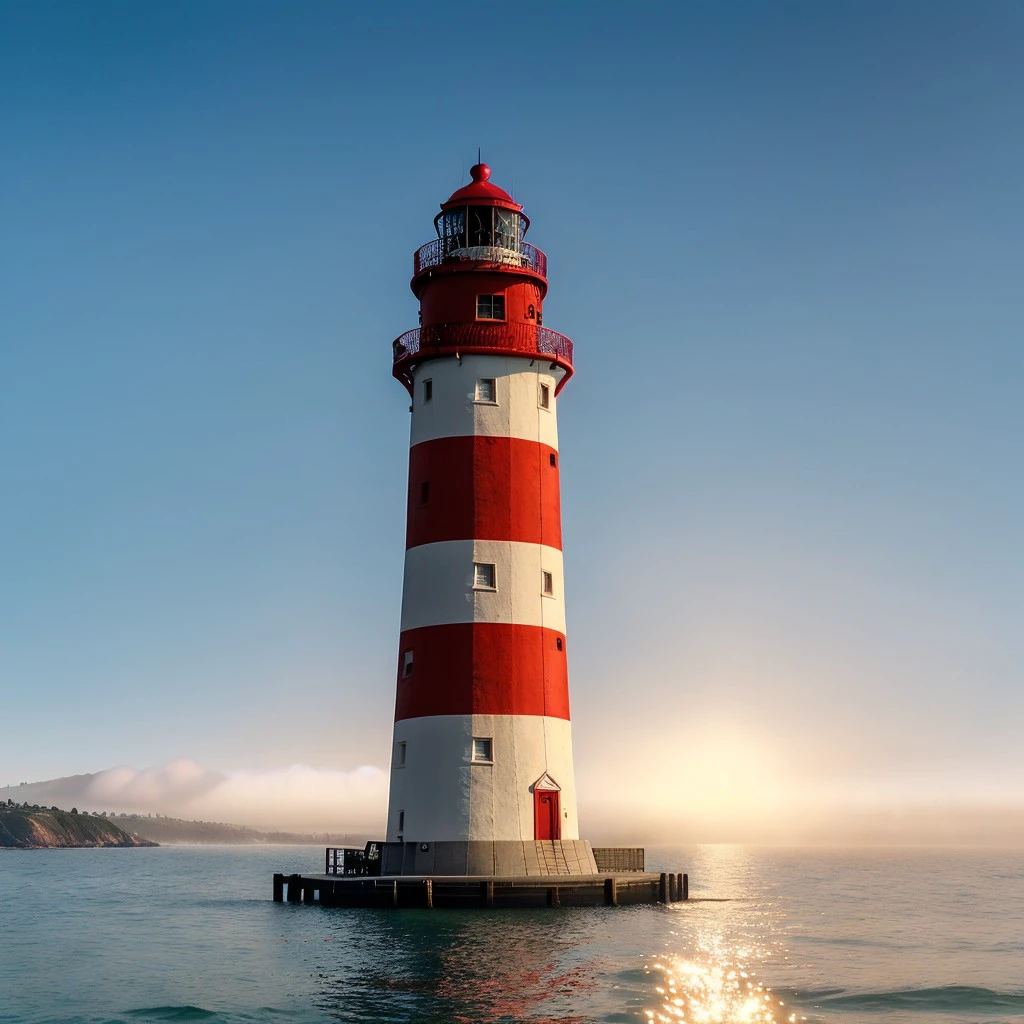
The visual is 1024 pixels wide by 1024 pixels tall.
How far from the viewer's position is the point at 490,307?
44.5 metres

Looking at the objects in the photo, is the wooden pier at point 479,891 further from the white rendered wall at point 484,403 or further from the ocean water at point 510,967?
the white rendered wall at point 484,403

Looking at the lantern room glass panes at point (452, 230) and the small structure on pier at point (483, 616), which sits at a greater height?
the lantern room glass panes at point (452, 230)

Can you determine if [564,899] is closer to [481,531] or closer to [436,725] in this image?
[436,725]

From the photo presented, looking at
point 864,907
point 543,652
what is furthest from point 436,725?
point 864,907

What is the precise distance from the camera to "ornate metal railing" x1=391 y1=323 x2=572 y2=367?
4372 cm

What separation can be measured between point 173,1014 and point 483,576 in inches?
718

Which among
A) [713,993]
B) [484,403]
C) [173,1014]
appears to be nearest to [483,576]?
[484,403]

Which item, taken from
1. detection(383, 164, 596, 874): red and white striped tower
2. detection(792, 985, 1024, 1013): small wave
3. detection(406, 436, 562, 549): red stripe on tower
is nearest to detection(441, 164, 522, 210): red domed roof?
detection(383, 164, 596, 874): red and white striped tower

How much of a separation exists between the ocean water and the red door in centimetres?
299

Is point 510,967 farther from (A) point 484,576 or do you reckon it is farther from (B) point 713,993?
(A) point 484,576

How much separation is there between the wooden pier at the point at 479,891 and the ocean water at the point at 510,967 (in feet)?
1.28

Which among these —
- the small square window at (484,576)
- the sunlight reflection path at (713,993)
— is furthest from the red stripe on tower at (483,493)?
the sunlight reflection path at (713,993)

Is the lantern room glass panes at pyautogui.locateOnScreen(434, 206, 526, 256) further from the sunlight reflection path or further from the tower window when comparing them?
the sunlight reflection path

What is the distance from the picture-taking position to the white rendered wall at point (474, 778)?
3997 centimetres
